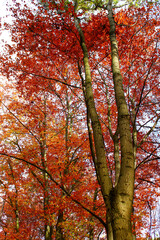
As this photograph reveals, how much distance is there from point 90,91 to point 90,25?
17.8 ft

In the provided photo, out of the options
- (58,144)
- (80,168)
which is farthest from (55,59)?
(80,168)

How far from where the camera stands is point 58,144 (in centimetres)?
937

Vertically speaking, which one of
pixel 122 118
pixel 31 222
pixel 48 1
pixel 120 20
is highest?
pixel 120 20

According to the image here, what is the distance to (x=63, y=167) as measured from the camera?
742 cm

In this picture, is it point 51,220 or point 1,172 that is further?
point 1,172

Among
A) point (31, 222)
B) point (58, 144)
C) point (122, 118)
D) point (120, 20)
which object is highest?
point (120, 20)

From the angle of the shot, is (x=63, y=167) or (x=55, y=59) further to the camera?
(x=55, y=59)

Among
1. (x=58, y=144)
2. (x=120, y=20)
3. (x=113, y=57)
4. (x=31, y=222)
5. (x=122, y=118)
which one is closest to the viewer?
(x=122, y=118)

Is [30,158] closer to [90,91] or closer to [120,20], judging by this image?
[90,91]

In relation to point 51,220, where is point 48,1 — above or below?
above

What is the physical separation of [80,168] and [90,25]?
8235 millimetres

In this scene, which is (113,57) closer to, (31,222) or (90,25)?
(90,25)

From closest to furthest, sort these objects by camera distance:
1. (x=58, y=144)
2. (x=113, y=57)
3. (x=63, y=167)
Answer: (x=113, y=57) < (x=63, y=167) < (x=58, y=144)

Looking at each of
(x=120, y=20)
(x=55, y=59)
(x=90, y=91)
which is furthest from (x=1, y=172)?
(x=120, y=20)
